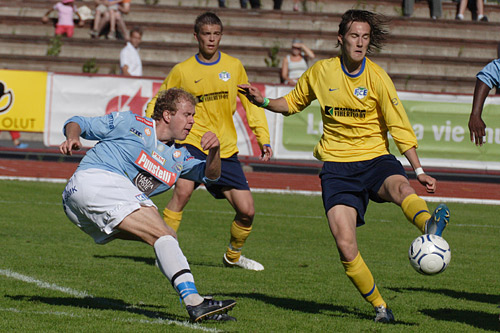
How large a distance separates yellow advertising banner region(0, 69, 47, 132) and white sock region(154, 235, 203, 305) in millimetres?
11786

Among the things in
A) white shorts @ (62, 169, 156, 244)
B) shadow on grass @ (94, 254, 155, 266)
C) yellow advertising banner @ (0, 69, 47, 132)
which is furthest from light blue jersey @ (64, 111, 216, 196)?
yellow advertising banner @ (0, 69, 47, 132)

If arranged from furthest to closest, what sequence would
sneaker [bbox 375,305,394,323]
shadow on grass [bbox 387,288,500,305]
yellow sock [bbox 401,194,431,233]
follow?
shadow on grass [bbox 387,288,500,305], sneaker [bbox 375,305,394,323], yellow sock [bbox 401,194,431,233]

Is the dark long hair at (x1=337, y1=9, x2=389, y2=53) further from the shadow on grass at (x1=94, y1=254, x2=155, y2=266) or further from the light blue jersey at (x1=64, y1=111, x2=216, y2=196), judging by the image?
the shadow on grass at (x1=94, y1=254, x2=155, y2=266)

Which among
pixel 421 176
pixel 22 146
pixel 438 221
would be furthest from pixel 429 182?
pixel 22 146

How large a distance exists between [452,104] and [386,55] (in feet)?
20.0

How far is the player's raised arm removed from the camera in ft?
21.5

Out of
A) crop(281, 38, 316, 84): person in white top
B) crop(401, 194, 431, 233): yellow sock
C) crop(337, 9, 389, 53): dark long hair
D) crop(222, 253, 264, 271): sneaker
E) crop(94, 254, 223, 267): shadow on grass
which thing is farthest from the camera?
crop(281, 38, 316, 84): person in white top

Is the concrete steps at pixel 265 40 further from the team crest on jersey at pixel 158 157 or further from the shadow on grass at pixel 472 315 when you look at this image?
the team crest on jersey at pixel 158 157

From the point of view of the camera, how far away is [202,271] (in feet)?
26.8

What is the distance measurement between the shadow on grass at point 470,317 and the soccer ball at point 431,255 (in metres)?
0.74

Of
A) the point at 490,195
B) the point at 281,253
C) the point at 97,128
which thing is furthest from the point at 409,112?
the point at 97,128

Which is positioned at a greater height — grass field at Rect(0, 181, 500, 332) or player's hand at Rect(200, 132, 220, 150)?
player's hand at Rect(200, 132, 220, 150)

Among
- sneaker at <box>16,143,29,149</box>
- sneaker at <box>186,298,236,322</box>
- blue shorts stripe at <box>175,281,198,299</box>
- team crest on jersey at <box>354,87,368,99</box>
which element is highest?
team crest on jersey at <box>354,87,368,99</box>

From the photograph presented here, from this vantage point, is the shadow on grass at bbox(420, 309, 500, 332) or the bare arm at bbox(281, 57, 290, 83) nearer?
the shadow on grass at bbox(420, 309, 500, 332)
